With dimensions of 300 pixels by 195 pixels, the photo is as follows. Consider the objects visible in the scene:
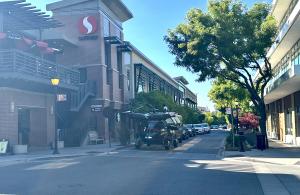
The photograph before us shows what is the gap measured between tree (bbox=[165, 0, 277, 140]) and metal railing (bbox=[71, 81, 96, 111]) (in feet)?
29.5

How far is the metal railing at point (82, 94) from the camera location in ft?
110

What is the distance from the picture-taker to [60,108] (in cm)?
3381

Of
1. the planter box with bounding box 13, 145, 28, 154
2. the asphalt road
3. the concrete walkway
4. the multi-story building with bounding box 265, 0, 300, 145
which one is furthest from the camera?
the planter box with bounding box 13, 145, 28, 154

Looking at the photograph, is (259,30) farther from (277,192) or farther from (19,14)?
(277,192)

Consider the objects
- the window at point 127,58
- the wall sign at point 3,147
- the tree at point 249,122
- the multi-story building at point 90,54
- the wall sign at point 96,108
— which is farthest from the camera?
the window at point 127,58

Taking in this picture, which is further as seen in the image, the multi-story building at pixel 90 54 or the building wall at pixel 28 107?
the multi-story building at pixel 90 54

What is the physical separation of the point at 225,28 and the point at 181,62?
4.30 meters

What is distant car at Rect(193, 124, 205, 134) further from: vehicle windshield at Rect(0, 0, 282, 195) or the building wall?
the building wall

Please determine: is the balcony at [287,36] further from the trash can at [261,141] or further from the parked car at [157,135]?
the parked car at [157,135]

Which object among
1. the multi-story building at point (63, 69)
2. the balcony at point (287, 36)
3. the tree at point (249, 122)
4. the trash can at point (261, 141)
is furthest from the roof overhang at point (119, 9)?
the trash can at point (261, 141)

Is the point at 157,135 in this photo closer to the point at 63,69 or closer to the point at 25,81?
the point at 25,81

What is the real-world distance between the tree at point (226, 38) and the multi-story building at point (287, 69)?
145 cm

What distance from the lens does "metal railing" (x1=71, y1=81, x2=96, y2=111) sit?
33625 mm

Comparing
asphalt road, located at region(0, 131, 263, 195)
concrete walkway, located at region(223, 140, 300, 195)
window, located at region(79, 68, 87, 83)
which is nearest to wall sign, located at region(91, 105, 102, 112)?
window, located at region(79, 68, 87, 83)
